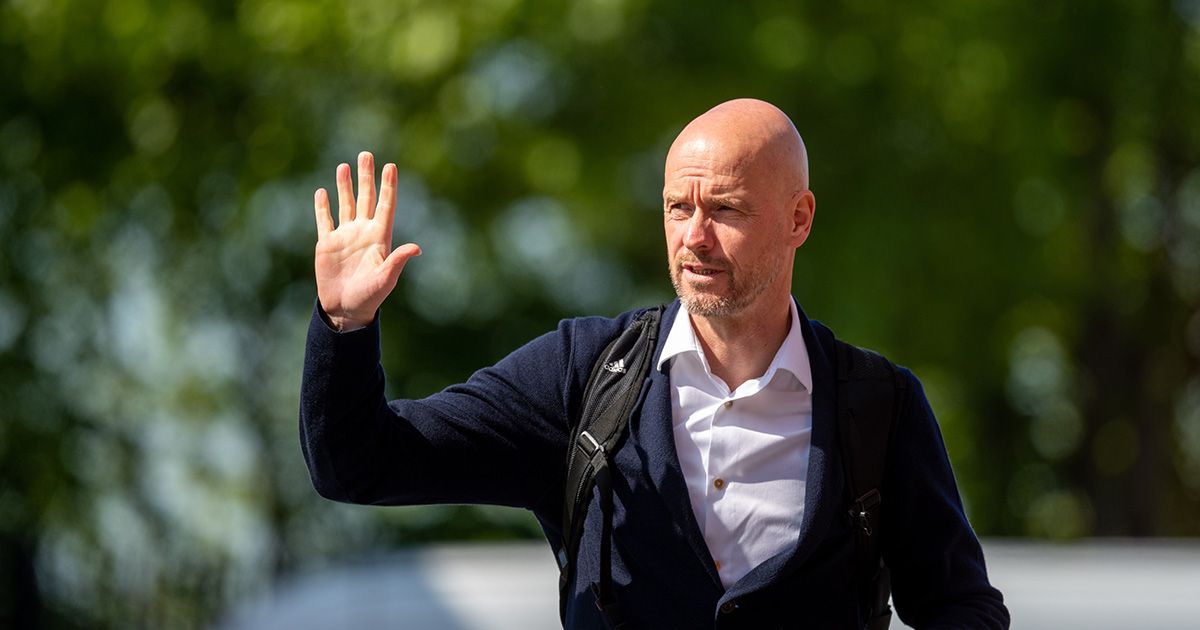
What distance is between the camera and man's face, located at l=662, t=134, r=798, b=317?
104 inches

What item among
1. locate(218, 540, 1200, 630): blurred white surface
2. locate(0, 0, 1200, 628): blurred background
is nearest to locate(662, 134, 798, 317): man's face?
locate(218, 540, 1200, 630): blurred white surface

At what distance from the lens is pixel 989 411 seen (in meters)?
12.8

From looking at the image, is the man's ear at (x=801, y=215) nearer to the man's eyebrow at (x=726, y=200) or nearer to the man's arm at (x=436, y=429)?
the man's eyebrow at (x=726, y=200)

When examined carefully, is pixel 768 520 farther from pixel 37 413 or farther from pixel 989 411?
pixel 989 411

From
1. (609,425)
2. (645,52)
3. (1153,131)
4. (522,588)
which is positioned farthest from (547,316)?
(609,425)

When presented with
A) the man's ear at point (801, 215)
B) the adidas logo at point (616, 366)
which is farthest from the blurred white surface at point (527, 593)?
the man's ear at point (801, 215)

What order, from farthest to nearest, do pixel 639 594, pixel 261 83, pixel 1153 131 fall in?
1. pixel 1153 131
2. pixel 261 83
3. pixel 639 594

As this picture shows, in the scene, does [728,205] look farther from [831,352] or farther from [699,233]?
[831,352]

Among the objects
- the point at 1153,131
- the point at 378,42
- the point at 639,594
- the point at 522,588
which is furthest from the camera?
the point at 1153,131

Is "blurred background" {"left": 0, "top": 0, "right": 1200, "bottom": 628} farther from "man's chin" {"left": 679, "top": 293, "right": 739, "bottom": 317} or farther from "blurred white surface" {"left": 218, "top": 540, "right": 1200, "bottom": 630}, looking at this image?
"man's chin" {"left": 679, "top": 293, "right": 739, "bottom": 317}

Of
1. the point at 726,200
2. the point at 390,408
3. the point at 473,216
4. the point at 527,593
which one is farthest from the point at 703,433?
the point at 473,216

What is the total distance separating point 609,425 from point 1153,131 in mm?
10126

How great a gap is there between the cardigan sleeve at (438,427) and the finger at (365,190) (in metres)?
0.20

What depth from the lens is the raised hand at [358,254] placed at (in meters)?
2.56
